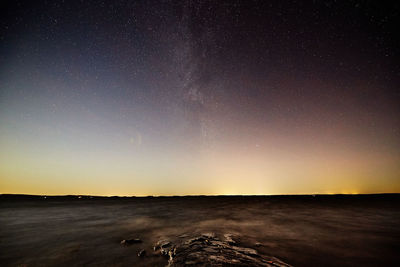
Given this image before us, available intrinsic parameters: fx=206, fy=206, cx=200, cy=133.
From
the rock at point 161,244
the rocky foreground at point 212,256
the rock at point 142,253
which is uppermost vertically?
the rocky foreground at point 212,256

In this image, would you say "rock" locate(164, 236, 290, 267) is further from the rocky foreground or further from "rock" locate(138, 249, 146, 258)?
"rock" locate(138, 249, 146, 258)

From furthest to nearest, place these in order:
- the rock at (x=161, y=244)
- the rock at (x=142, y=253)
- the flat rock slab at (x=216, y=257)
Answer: the rock at (x=161, y=244)
the rock at (x=142, y=253)
the flat rock slab at (x=216, y=257)

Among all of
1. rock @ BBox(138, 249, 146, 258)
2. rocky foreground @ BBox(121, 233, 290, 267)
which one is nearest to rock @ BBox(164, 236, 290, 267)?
rocky foreground @ BBox(121, 233, 290, 267)

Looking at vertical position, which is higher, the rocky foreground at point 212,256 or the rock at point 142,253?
the rocky foreground at point 212,256

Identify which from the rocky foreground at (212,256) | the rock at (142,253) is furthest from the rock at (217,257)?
the rock at (142,253)

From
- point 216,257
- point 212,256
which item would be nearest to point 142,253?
point 212,256

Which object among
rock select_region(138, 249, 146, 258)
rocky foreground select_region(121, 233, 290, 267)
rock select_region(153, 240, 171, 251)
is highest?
rocky foreground select_region(121, 233, 290, 267)

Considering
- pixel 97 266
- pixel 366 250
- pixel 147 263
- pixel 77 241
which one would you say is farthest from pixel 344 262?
pixel 77 241

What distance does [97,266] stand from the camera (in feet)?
19.7

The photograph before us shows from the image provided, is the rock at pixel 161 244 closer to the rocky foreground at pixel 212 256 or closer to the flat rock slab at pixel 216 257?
the rocky foreground at pixel 212 256

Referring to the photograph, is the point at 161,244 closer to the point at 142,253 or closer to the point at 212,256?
the point at 142,253

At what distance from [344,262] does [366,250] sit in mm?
2000

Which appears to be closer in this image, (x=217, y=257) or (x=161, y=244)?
(x=217, y=257)

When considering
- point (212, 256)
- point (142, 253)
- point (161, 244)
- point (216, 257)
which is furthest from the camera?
point (161, 244)
